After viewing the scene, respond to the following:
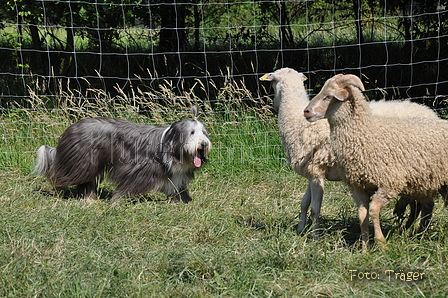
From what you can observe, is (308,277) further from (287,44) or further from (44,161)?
(287,44)

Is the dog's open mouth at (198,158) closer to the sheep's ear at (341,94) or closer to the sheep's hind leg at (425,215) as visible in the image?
the sheep's ear at (341,94)

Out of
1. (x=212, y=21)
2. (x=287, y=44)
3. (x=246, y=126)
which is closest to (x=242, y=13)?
(x=212, y=21)

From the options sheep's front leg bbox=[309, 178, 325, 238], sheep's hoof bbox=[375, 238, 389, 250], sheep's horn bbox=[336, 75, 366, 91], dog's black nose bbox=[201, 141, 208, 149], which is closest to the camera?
sheep's horn bbox=[336, 75, 366, 91]

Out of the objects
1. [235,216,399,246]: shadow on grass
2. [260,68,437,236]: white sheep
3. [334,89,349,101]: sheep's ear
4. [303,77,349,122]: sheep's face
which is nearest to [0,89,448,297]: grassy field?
[235,216,399,246]: shadow on grass

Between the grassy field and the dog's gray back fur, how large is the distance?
209mm

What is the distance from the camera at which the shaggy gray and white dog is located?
230 inches

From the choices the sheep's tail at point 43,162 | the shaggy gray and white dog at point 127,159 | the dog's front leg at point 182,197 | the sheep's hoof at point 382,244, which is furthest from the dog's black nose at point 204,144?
the sheep's hoof at point 382,244

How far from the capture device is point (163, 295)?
3.55 metres

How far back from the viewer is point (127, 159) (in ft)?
19.5

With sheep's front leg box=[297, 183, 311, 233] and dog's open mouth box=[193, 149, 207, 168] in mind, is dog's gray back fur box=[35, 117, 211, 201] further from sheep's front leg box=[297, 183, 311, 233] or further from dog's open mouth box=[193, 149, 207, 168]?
sheep's front leg box=[297, 183, 311, 233]

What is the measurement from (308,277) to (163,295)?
99 centimetres

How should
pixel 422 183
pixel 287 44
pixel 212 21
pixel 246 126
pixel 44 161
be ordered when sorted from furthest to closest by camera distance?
pixel 212 21 < pixel 287 44 < pixel 246 126 < pixel 44 161 < pixel 422 183

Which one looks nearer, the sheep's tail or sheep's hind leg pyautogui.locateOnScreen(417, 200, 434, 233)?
sheep's hind leg pyautogui.locateOnScreen(417, 200, 434, 233)

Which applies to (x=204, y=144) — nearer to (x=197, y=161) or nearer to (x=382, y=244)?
(x=197, y=161)
